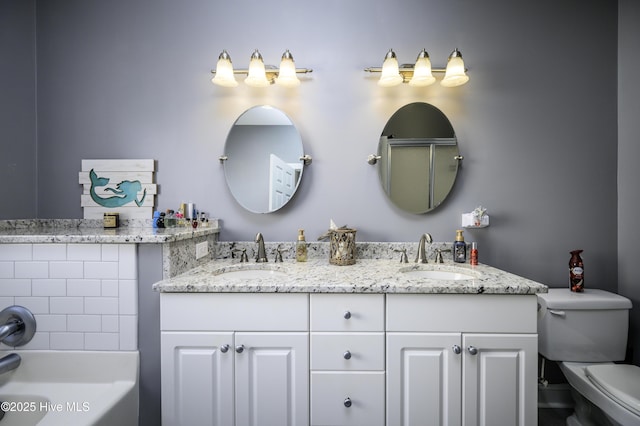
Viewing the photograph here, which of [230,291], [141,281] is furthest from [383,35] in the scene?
[141,281]

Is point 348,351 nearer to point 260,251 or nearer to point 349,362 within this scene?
point 349,362

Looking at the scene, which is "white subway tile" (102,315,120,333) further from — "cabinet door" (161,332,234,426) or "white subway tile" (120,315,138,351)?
"cabinet door" (161,332,234,426)

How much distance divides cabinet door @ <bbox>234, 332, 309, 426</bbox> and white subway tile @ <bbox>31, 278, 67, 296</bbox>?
811mm

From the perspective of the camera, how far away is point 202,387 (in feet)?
3.83

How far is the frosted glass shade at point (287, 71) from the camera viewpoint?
5.31ft

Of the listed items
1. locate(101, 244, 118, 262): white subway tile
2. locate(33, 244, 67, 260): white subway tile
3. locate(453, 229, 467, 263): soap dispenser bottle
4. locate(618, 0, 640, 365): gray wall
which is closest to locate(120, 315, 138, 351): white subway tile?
locate(101, 244, 118, 262): white subway tile

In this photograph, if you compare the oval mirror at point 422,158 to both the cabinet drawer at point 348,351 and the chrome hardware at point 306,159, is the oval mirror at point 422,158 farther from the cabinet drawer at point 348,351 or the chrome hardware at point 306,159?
the cabinet drawer at point 348,351

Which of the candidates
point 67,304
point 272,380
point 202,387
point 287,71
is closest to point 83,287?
point 67,304

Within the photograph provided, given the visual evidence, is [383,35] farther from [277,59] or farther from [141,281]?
[141,281]

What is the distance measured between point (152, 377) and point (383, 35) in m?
2.20

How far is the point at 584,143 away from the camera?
1.72 m

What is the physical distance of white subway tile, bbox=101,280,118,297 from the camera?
1.23 m

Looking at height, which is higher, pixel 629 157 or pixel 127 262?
pixel 629 157

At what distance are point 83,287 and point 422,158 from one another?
1.87 meters
